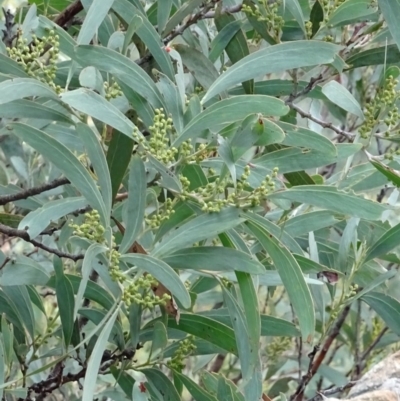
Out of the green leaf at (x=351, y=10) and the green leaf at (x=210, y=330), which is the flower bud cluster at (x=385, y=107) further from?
the green leaf at (x=210, y=330)

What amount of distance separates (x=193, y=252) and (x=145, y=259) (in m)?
0.09

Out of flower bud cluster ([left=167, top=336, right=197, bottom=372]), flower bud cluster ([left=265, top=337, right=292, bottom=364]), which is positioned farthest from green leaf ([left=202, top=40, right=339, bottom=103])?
flower bud cluster ([left=265, top=337, right=292, bottom=364])

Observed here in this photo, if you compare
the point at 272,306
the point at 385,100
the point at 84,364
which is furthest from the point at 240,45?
the point at 272,306

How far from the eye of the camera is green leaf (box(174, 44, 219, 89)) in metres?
1.18

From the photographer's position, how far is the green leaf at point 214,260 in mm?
913

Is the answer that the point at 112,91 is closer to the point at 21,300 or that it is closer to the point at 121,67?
the point at 121,67

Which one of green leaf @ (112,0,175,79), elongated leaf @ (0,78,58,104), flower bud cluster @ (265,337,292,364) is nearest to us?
elongated leaf @ (0,78,58,104)

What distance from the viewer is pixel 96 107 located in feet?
2.82

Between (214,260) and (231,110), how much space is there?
0.67ft

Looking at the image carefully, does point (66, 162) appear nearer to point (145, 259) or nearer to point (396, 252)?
point (145, 259)

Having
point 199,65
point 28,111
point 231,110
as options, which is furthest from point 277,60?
point 28,111

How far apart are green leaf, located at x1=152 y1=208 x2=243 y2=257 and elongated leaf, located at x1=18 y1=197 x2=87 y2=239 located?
0.14m

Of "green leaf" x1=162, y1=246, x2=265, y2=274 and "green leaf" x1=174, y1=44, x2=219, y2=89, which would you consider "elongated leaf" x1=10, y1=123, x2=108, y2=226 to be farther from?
"green leaf" x1=174, y1=44, x2=219, y2=89

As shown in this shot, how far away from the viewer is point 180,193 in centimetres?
92
